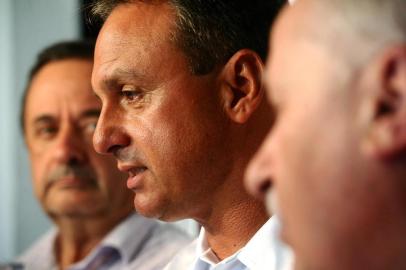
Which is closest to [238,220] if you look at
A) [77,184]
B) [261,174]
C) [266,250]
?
[266,250]

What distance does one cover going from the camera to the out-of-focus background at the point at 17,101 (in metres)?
2.59

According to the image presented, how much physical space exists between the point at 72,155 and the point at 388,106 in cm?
123

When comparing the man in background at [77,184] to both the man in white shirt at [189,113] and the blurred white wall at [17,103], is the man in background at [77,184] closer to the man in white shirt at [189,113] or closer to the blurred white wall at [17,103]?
the man in white shirt at [189,113]

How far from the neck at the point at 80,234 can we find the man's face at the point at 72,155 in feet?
0.08

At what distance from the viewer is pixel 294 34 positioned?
0.73 meters

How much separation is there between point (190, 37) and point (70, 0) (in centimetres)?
145

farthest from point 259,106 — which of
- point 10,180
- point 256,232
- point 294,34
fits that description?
point 10,180

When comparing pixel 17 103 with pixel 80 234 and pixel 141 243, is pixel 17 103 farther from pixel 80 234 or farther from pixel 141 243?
pixel 141 243

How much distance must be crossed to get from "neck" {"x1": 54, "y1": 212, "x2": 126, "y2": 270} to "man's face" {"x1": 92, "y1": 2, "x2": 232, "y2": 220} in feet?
2.04

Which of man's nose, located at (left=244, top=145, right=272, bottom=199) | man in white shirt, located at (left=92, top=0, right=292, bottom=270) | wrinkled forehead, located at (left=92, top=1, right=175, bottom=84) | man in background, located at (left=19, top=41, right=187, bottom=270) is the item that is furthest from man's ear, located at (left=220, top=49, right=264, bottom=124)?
man in background, located at (left=19, top=41, right=187, bottom=270)

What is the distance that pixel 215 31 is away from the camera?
1.20 meters

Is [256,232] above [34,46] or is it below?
below

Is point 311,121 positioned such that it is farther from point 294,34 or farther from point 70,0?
point 70,0

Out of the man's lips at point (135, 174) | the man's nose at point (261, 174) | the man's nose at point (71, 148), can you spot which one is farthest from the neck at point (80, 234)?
the man's nose at point (261, 174)
